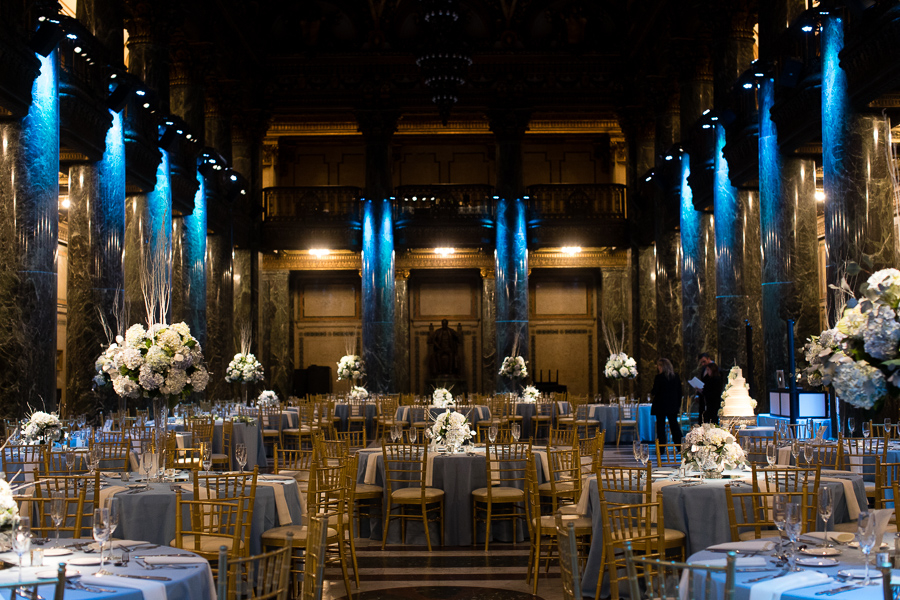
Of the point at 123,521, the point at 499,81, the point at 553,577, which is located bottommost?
the point at 553,577

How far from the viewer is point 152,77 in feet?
47.8

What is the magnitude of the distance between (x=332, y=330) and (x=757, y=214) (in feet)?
44.0

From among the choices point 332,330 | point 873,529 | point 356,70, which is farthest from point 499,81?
point 873,529

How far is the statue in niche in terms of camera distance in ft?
77.5

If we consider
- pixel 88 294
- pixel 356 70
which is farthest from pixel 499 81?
pixel 88 294

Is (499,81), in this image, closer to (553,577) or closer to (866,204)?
(866,204)

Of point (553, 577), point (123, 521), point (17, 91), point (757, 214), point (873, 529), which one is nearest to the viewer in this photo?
point (873, 529)

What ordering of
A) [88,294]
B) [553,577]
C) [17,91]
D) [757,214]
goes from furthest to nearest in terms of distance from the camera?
→ [757,214] < [88,294] < [17,91] < [553,577]

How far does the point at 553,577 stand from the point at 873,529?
12.1 feet

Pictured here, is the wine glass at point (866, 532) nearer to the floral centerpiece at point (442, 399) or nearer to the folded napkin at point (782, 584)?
the folded napkin at point (782, 584)

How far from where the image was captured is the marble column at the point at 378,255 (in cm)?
2114

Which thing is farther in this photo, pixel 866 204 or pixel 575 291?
pixel 575 291

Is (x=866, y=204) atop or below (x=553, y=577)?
atop

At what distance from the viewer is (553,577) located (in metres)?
6.63
